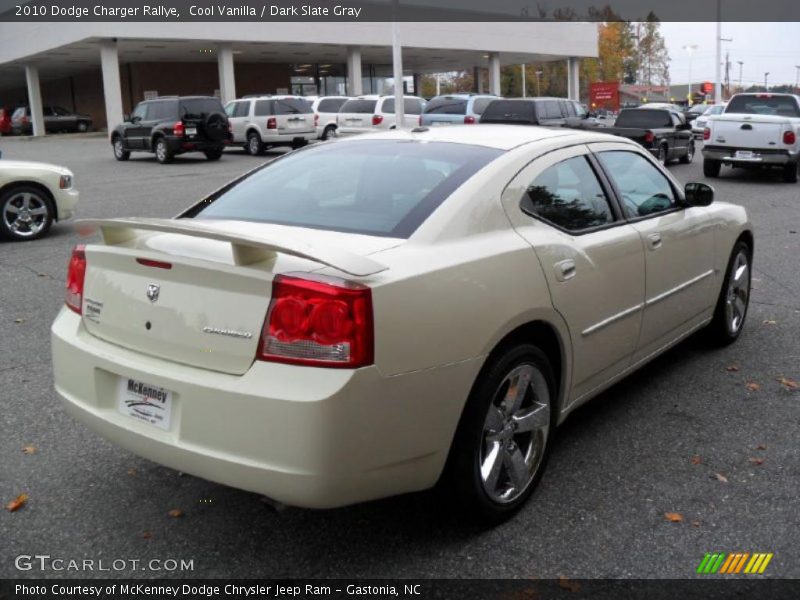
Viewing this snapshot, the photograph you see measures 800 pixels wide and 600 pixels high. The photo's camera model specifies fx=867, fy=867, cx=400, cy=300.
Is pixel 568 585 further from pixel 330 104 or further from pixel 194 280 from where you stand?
pixel 330 104

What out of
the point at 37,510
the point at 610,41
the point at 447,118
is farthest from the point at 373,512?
the point at 610,41

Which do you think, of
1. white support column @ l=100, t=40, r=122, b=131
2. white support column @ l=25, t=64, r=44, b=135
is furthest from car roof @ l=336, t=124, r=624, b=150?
white support column @ l=25, t=64, r=44, b=135

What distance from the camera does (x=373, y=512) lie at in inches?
149

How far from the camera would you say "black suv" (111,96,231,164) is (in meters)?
24.7

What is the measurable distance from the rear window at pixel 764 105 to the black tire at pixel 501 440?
17461 mm

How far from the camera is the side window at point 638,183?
479cm

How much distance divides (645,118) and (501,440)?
64.5ft

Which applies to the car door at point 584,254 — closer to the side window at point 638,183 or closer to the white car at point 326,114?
the side window at point 638,183

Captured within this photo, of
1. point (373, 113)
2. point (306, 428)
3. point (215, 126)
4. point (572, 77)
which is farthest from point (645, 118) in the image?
point (572, 77)

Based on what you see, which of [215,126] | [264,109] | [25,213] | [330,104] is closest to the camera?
[25,213]

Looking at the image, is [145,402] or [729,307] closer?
[145,402]

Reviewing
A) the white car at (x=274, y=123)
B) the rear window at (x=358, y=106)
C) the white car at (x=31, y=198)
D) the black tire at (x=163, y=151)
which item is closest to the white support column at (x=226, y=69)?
the white car at (x=274, y=123)

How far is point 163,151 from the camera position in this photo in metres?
24.8

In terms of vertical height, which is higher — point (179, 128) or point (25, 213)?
point (179, 128)
